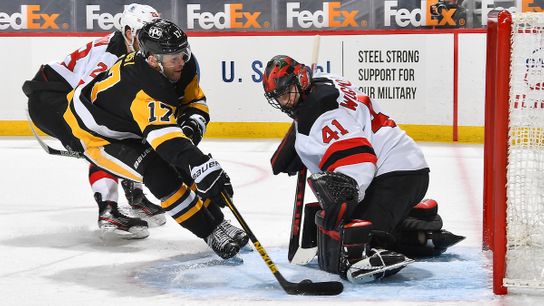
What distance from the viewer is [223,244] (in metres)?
3.22

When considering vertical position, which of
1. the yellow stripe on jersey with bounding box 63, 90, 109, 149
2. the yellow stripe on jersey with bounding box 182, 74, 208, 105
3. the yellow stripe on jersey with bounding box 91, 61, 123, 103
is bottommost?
the yellow stripe on jersey with bounding box 63, 90, 109, 149

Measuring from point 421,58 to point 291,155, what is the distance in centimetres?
360

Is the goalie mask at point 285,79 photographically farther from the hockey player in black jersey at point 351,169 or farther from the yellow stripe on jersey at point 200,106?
the yellow stripe on jersey at point 200,106

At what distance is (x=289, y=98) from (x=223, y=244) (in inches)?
21.8

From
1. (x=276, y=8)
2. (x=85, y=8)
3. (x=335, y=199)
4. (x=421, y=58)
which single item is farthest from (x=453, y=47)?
(x=335, y=199)

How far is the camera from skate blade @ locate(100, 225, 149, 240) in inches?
147

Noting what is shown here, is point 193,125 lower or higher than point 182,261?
higher

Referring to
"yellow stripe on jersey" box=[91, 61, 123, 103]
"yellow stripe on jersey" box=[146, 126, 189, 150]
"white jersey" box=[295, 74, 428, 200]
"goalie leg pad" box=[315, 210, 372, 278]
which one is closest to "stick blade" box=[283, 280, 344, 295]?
"goalie leg pad" box=[315, 210, 372, 278]

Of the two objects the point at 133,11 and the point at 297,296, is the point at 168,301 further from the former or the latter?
the point at 133,11

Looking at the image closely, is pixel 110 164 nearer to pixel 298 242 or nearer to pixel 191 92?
A: pixel 191 92

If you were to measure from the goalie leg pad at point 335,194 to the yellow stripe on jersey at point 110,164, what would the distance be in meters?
0.80

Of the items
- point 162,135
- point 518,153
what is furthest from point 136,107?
point 518,153

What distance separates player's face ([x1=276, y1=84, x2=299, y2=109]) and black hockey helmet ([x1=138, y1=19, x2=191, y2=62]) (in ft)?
1.57

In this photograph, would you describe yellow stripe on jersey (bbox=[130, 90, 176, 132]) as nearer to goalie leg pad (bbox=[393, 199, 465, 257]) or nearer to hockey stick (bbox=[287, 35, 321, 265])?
hockey stick (bbox=[287, 35, 321, 265])
